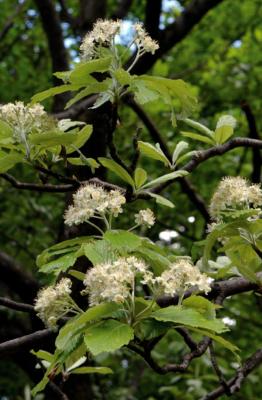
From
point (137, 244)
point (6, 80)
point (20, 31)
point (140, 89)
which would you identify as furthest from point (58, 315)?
point (20, 31)

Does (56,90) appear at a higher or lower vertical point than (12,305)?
higher

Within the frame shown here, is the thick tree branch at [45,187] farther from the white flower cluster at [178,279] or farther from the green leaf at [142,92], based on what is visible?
the white flower cluster at [178,279]

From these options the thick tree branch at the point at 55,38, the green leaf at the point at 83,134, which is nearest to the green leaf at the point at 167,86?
the green leaf at the point at 83,134

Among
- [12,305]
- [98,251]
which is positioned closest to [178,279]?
[98,251]

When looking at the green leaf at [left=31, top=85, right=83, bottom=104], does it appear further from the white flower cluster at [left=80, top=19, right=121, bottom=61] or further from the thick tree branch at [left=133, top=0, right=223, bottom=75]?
the thick tree branch at [left=133, top=0, right=223, bottom=75]

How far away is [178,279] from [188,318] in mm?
144

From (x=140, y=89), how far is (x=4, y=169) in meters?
0.43

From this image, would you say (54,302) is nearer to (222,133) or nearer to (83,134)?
(83,134)

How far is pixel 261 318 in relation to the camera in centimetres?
658

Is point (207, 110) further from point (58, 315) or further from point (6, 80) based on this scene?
point (58, 315)

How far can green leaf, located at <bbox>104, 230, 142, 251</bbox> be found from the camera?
1666mm

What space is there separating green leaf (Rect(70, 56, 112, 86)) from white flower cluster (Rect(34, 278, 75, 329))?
0.53 metres

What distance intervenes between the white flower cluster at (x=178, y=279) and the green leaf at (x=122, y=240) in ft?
0.31

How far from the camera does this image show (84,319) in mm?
1525
